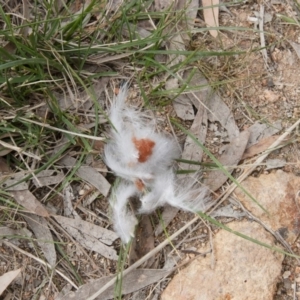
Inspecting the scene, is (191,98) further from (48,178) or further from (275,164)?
(48,178)

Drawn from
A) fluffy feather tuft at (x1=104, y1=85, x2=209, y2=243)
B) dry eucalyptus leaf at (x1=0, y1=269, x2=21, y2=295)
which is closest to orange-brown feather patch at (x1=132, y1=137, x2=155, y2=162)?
fluffy feather tuft at (x1=104, y1=85, x2=209, y2=243)

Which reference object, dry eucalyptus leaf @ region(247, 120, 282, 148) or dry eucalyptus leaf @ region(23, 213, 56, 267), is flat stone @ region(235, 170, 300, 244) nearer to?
dry eucalyptus leaf @ region(247, 120, 282, 148)

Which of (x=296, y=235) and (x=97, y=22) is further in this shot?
(x=97, y=22)

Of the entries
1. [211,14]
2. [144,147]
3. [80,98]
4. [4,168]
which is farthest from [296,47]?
[4,168]

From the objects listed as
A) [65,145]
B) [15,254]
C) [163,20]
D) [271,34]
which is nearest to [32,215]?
[15,254]

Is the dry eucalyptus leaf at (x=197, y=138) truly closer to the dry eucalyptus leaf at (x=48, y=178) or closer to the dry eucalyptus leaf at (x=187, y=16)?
the dry eucalyptus leaf at (x=187, y=16)

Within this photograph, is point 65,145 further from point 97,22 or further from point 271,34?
point 271,34
